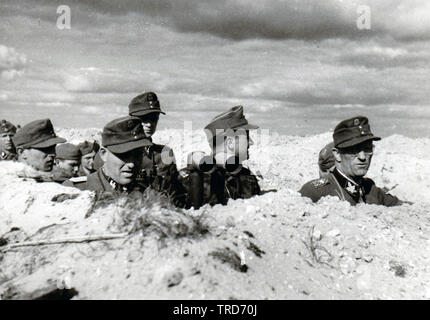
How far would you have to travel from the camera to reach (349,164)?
16.3 ft

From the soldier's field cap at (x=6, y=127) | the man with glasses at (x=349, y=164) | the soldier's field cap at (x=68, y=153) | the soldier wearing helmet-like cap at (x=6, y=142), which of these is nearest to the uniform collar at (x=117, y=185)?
the man with glasses at (x=349, y=164)

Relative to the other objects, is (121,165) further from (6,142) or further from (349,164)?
(6,142)

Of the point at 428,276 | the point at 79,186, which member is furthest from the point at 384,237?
the point at 79,186

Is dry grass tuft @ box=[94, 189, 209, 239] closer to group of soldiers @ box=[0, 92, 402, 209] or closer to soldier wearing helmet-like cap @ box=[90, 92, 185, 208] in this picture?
group of soldiers @ box=[0, 92, 402, 209]

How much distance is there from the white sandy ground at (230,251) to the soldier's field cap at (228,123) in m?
1.33

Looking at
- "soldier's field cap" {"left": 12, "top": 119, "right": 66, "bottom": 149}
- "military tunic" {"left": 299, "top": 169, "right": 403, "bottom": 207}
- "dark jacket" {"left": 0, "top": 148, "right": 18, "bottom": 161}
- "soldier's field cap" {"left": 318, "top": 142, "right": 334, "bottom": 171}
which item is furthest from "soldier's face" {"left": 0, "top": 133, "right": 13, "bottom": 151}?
"military tunic" {"left": 299, "top": 169, "right": 403, "bottom": 207}

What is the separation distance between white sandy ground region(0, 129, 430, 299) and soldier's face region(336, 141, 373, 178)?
64 centimetres

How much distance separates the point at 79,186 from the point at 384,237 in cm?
311

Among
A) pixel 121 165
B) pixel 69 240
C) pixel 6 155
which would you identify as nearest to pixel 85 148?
pixel 6 155

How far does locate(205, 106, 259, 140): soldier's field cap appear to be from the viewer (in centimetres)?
505

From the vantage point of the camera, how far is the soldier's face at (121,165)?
4.29 m

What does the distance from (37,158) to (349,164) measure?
154 inches
